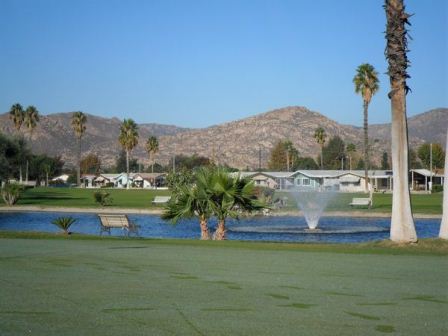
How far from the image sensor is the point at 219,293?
35.0 ft

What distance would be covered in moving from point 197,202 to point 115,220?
261 inches

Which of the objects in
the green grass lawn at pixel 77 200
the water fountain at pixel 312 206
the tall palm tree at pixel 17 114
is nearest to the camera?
the water fountain at pixel 312 206

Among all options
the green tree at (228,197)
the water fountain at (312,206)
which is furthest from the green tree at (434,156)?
the green tree at (228,197)

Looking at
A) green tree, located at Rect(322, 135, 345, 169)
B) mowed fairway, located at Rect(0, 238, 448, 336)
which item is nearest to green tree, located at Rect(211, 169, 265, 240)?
mowed fairway, located at Rect(0, 238, 448, 336)

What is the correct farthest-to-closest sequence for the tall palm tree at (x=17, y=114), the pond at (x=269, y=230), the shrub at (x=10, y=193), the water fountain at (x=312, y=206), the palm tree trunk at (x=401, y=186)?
the tall palm tree at (x=17, y=114)
the shrub at (x=10, y=193)
the water fountain at (x=312, y=206)
the pond at (x=269, y=230)
the palm tree trunk at (x=401, y=186)

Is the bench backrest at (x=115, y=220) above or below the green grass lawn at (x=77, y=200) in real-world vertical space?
below

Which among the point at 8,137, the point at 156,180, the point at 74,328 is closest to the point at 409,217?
the point at 74,328

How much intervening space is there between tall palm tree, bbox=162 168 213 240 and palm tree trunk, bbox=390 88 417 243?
713 centimetres

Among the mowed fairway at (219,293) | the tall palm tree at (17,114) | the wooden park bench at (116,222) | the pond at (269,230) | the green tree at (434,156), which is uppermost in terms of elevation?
the tall palm tree at (17,114)

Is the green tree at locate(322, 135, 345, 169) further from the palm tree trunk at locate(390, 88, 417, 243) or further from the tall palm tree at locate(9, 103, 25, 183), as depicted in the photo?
the palm tree trunk at locate(390, 88, 417, 243)

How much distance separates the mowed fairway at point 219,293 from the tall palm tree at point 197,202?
26.5 ft

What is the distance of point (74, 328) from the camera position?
821 centimetres

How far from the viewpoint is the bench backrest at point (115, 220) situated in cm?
3055

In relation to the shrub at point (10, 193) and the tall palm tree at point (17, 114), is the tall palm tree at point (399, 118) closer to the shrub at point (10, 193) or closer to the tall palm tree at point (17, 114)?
the shrub at point (10, 193)
